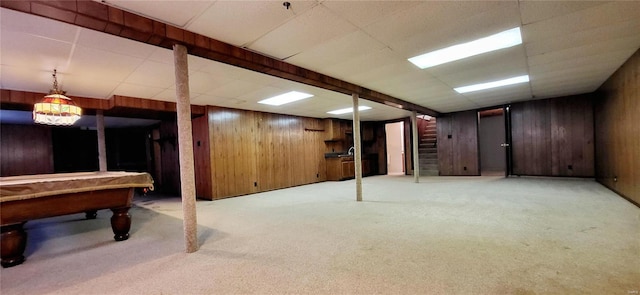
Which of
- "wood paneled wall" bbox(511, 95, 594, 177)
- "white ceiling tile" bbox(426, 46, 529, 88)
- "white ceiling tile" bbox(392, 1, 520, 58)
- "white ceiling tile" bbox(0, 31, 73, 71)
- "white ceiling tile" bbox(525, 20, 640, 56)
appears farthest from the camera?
"wood paneled wall" bbox(511, 95, 594, 177)

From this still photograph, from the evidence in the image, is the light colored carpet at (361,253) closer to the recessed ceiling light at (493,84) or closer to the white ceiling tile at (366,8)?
the white ceiling tile at (366,8)

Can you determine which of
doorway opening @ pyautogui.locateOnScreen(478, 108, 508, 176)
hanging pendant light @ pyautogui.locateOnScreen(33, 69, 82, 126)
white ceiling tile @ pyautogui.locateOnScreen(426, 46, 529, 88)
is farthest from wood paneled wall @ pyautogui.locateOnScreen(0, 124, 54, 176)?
doorway opening @ pyautogui.locateOnScreen(478, 108, 508, 176)

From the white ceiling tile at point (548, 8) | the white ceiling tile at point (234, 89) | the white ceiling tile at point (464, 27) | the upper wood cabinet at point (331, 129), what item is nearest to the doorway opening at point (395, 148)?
the upper wood cabinet at point (331, 129)

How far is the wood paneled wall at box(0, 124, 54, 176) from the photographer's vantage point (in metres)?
7.48

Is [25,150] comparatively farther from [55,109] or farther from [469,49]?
[469,49]

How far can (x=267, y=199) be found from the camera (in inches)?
226

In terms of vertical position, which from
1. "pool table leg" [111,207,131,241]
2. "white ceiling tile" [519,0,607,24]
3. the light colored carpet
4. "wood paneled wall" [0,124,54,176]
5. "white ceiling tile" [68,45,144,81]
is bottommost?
the light colored carpet

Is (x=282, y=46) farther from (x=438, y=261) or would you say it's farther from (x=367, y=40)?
(x=438, y=261)

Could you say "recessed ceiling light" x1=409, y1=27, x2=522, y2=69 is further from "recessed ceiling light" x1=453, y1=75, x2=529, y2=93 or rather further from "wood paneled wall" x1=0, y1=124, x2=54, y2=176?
"wood paneled wall" x1=0, y1=124, x2=54, y2=176

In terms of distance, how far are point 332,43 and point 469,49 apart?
190cm

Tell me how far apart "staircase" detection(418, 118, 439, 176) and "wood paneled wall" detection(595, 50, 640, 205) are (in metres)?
4.49

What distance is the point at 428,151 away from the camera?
413 inches

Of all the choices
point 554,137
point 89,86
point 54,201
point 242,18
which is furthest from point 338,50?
point 554,137

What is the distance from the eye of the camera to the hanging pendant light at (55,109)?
337 cm
